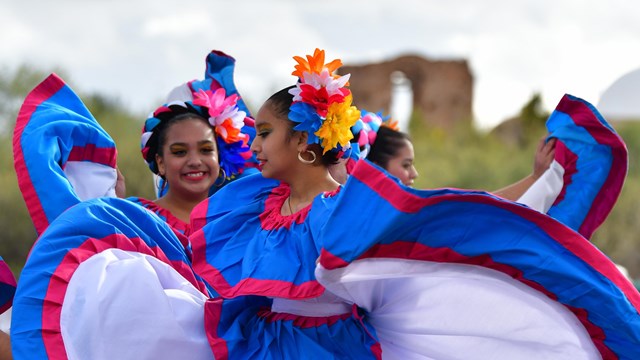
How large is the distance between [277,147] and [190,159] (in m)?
1.27

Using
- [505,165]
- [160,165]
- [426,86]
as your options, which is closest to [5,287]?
[160,165]

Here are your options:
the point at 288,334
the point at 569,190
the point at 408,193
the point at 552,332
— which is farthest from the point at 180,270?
the point at 569,190

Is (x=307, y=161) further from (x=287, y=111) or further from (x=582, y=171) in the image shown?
(x=582, y=171)

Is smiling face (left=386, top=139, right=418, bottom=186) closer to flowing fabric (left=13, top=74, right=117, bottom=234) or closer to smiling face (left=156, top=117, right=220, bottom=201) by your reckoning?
smiling face (left=156, top=117, right=220, bottom=201)

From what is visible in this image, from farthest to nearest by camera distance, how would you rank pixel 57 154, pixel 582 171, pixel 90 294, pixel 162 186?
pixel 162 186 < pixel 582 171 < pixel 57 154 < pixel 90 294

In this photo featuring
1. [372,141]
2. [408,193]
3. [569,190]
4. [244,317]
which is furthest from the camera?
[372,141]

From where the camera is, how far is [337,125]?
10.2ft

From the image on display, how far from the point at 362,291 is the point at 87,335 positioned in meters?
0.86

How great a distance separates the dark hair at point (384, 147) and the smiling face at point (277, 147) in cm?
184

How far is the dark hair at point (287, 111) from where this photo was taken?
10.3 ft

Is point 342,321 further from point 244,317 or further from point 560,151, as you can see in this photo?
point 560,151

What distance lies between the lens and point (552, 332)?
2816mm

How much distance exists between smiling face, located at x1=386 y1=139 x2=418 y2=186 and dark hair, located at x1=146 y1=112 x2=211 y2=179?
1091mm

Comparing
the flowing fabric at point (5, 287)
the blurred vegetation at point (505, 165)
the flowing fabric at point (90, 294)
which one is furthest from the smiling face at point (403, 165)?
the blurred vegetation at point (505, 165)
